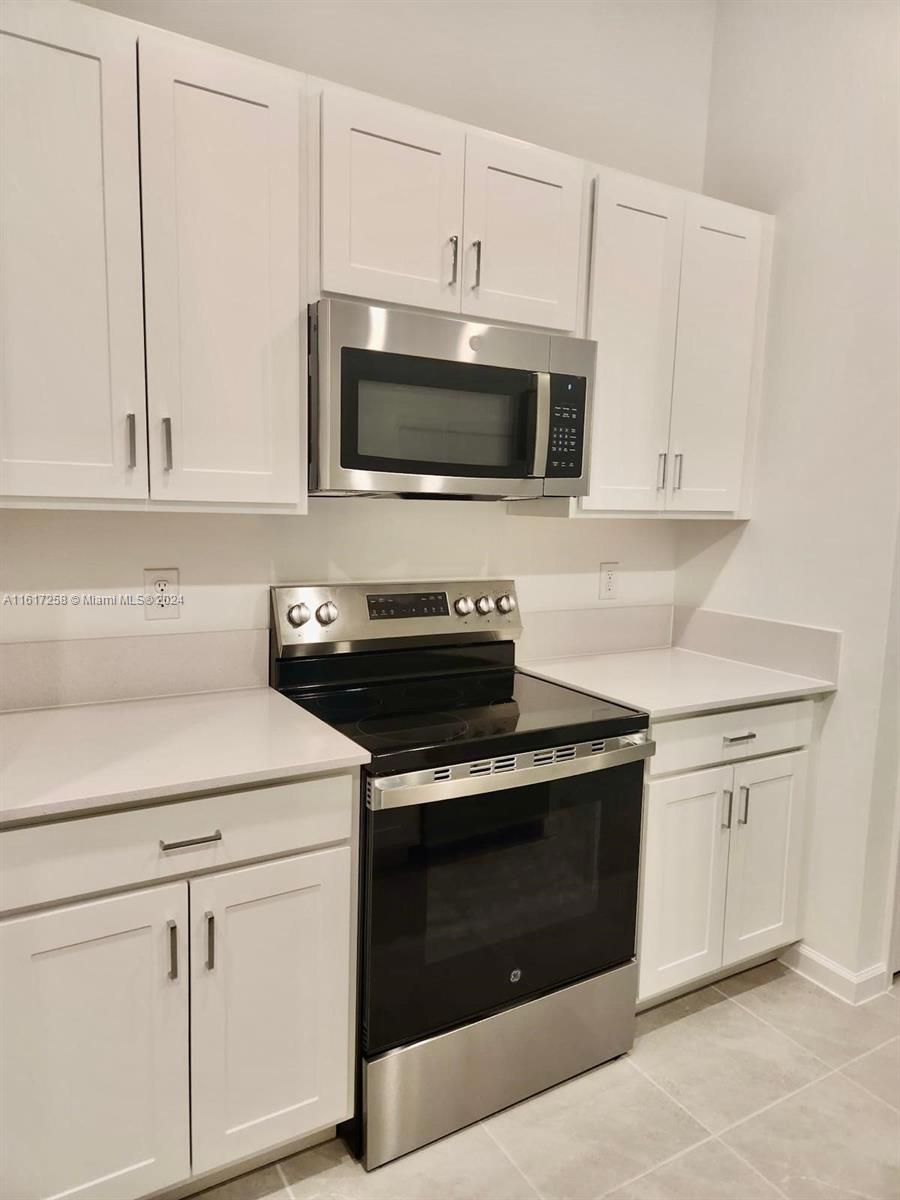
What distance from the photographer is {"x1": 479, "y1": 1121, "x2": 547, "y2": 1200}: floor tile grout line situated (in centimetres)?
167

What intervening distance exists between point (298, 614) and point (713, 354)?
4.82ft

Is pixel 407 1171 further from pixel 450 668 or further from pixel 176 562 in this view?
pixel 176 562

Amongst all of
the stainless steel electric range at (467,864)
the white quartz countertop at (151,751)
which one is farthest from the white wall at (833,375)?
the white quartz countertop at (151,751)

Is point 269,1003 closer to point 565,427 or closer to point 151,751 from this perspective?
point 151,751

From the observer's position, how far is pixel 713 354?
2.44 m

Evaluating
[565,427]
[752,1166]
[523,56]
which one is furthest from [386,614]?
[523,56]

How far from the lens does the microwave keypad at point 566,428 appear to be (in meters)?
2.04

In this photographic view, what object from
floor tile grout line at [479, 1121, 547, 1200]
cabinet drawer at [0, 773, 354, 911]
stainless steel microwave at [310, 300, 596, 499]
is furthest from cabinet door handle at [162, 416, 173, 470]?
floor tile grout line at [479, 1121, 547, 1200]

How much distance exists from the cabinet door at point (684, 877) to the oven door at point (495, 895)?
0.10 meters

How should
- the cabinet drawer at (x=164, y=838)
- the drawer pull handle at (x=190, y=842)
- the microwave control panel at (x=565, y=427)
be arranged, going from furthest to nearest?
the microwave control panel at (x=565, y=427) → the drawer pull handle at (x=190, y=842) → the cabinet drawer at (x=164, y=838)

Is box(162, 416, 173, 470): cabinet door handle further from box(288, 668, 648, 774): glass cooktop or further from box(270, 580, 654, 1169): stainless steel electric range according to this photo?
box(288, 668, 648, 774): glass cooktop

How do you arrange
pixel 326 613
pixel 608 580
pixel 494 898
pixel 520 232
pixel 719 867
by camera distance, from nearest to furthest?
1. pixel 494 898
2. pixel 520 232
3. pixel 326 613
4. pixel 719 867
5. pixel 608 580

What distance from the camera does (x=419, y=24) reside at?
216cm

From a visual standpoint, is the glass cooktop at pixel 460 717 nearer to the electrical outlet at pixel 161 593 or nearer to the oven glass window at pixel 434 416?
the electrical outlet at pixel 161 593
